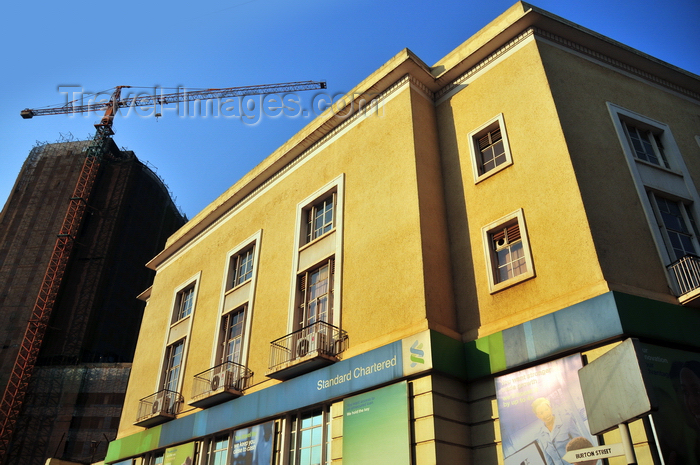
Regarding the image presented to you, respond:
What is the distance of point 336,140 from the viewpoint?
20484mm

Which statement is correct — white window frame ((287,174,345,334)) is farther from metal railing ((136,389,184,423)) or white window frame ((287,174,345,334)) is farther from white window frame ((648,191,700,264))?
white window frame ((648,191,700,264))

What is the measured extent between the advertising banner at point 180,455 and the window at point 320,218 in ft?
28.5

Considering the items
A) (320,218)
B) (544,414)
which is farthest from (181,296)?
(544,414)

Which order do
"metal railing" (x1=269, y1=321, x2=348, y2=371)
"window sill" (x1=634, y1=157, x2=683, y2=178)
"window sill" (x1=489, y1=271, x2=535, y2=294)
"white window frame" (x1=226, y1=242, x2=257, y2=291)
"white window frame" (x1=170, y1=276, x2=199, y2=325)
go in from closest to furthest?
1. "window sill" (x1=489, y1=271, x2=535, y2=294)
2. "window sill" (x1=634, y1=157, x2=683, y2=178)
3. "metal railing" (x1=269, y1=321, x2=348, y2=371)
4. "white window frame" (x1=226, y1=242, x2=257, y2=291)
5. "white window frame" (x1=170, y1=276, x2=199, y2=325)

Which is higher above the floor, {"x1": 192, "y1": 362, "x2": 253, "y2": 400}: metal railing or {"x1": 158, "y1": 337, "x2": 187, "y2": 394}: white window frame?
{"x1": 158, "y1": 337, "x2": 187, "y2": 394}: white window frame

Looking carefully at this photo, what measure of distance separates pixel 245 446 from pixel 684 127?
1733cm

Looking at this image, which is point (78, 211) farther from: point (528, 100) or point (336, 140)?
point (528, 100)

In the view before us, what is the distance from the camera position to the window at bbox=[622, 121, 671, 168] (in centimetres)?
1576

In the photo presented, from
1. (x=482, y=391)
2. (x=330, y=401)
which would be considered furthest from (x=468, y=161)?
(x=330, y=401)

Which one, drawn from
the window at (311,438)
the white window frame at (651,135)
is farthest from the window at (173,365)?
the white window frame at (651,135)

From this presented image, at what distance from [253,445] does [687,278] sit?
42.8 feet

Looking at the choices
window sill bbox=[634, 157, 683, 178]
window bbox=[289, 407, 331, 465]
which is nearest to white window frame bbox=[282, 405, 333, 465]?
window bbox=[289, 407, 331, 465]

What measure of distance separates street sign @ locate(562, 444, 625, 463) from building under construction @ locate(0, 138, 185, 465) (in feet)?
162

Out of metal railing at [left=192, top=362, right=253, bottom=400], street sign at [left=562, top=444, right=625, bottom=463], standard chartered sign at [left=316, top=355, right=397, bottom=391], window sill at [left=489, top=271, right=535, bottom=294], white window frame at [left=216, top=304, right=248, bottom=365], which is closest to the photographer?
street sign at [left=562, top=444, right=625, bottom=463]
